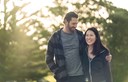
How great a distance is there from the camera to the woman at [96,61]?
17.6ft

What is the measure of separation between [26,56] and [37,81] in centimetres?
600

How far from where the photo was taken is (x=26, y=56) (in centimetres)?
→ 3712

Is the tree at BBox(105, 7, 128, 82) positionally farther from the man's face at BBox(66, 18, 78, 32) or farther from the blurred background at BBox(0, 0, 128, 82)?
the man's face at BBox(66, 18, 78, 32)

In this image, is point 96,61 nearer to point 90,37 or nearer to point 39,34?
point 90,37

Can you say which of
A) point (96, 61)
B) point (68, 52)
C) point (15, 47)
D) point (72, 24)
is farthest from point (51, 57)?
point (15, 47)

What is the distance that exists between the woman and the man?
14cm

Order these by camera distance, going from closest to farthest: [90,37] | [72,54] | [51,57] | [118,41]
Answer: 1. [90,37]
2. [72,54]
3. [51,57]
4. [118,41]

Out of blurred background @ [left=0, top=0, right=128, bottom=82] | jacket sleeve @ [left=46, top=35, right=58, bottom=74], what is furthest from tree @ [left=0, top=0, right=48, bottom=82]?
jacket sleeve @ [left=46, top=35, right=58, bottom=74]

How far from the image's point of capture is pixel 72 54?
555 cm

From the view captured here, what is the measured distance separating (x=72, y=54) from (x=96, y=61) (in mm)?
336

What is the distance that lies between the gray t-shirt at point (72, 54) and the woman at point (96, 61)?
0.60ft

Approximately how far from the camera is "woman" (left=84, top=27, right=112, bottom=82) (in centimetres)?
537

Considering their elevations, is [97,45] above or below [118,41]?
below

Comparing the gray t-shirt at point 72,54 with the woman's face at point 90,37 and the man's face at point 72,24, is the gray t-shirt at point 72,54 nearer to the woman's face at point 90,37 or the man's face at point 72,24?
the man's face at point 72,24
